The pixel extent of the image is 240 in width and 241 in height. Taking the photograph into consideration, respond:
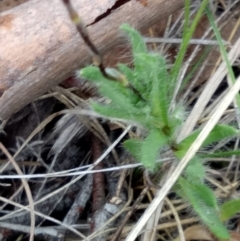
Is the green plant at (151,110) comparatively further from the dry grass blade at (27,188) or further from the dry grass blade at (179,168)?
the dry grass blade at (27,188)

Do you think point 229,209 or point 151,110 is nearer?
point 151,110

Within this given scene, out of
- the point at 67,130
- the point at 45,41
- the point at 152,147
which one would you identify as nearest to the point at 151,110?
the point at 152,147

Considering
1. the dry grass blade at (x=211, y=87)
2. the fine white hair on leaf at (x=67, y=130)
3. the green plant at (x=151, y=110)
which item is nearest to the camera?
the green plant at (x=151, y=110)

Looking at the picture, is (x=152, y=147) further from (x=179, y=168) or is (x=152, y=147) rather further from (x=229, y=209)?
(x=229, y=209)

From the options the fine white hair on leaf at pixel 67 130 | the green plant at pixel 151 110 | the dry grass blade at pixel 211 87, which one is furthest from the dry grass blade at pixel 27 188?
the dry grass blade at pixel 211 87

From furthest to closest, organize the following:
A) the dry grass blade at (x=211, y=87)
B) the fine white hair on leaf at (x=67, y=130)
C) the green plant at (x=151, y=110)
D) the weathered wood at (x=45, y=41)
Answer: the fine white hair on leaf at (x=67, y=130), the dry grass blade at (x=211, y=87), the weathered wood at (x=45, y=41), the green plant at (x=151, y=110)

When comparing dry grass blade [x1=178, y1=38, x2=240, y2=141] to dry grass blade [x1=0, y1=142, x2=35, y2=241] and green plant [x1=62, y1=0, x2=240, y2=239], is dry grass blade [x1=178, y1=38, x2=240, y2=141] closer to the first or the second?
green plant [x1=62, y1=0, x2=240, y2=239]
